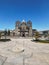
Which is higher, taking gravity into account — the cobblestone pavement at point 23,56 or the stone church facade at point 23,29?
the stone church facade at point 23,29

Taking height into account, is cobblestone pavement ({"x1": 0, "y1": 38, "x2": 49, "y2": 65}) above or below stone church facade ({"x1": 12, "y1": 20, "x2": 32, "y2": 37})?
below

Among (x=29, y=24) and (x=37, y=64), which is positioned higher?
(x=29, y=24)

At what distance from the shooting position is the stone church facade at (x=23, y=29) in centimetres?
6895

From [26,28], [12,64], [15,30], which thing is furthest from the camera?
[26,28]

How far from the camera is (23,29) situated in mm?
72562

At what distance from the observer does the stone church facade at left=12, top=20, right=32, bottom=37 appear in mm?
68950

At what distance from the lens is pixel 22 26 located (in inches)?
2869

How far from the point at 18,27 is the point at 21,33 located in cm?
601

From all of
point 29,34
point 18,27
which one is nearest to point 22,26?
point 18,27

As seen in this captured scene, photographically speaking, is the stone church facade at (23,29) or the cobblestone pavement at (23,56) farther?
the stone church facade at (23,29)

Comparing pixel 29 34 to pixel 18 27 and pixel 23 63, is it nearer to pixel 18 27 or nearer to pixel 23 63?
pixel 18 27

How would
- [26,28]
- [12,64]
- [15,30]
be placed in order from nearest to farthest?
[12,64]
[15,30]
[26,28]

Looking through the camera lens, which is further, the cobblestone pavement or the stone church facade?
the stone church facade

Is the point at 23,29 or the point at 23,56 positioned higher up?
the point at 23,29
